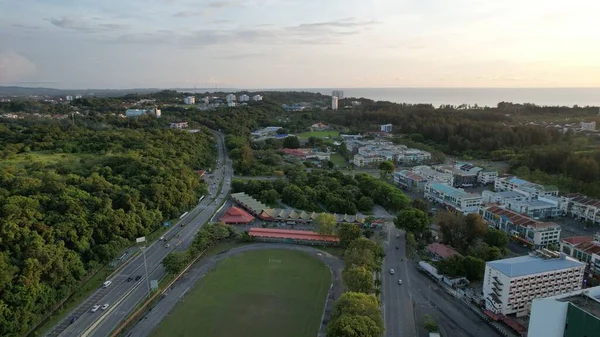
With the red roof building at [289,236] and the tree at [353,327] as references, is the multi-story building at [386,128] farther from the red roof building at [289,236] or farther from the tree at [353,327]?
Result: the tree at [353,327]

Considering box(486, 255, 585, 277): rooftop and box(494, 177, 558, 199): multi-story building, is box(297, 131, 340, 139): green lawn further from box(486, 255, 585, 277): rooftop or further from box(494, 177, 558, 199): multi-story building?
box(486, 255, 585, 277): rooftop

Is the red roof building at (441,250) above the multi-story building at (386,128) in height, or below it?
below

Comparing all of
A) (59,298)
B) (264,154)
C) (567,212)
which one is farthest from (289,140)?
(59,298)

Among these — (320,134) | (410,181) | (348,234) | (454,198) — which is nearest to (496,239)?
(454,198)

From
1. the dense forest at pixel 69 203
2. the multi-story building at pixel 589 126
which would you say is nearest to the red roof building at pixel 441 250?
the dense forest at pixel 69 203

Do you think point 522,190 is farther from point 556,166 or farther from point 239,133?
point 239,133

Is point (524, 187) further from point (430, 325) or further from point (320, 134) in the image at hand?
point (320, 134)
